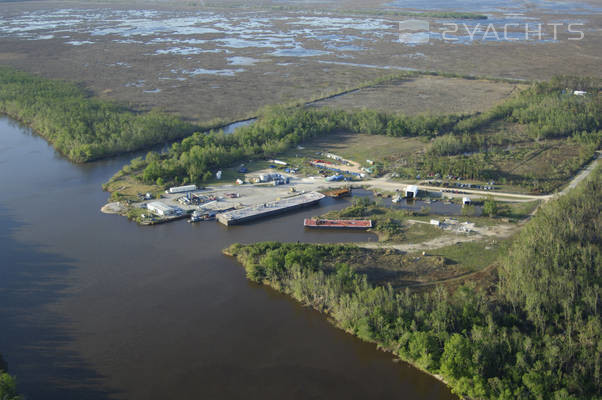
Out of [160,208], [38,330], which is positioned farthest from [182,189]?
[38,330]

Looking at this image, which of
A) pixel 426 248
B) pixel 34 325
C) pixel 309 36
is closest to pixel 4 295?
pixel 34 325

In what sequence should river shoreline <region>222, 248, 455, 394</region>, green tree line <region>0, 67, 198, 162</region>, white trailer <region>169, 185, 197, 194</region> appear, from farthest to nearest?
green tree line <region>0, 67, 198, 162</region>, white trailer <region>169, 185, 197, 194</region>, river shoreline <region>222, 248, 455, 394</region>

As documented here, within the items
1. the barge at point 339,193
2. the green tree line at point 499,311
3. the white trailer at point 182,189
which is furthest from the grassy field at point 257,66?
the green tree line at point 499,311

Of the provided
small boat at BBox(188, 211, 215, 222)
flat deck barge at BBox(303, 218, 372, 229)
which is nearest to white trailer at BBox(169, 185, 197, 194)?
small boat at BBox(188, 211, 215, 222)

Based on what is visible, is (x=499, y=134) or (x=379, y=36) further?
(x=379, y=36)

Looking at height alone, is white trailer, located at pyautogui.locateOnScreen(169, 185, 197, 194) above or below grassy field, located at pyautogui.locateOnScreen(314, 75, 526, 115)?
below

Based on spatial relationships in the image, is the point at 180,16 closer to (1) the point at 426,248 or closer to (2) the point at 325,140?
(2) the point at 325,140

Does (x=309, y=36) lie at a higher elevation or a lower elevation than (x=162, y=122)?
higher

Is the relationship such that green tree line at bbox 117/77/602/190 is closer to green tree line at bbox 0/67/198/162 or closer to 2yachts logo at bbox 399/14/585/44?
green tree line at bbox 0/67/198/162
